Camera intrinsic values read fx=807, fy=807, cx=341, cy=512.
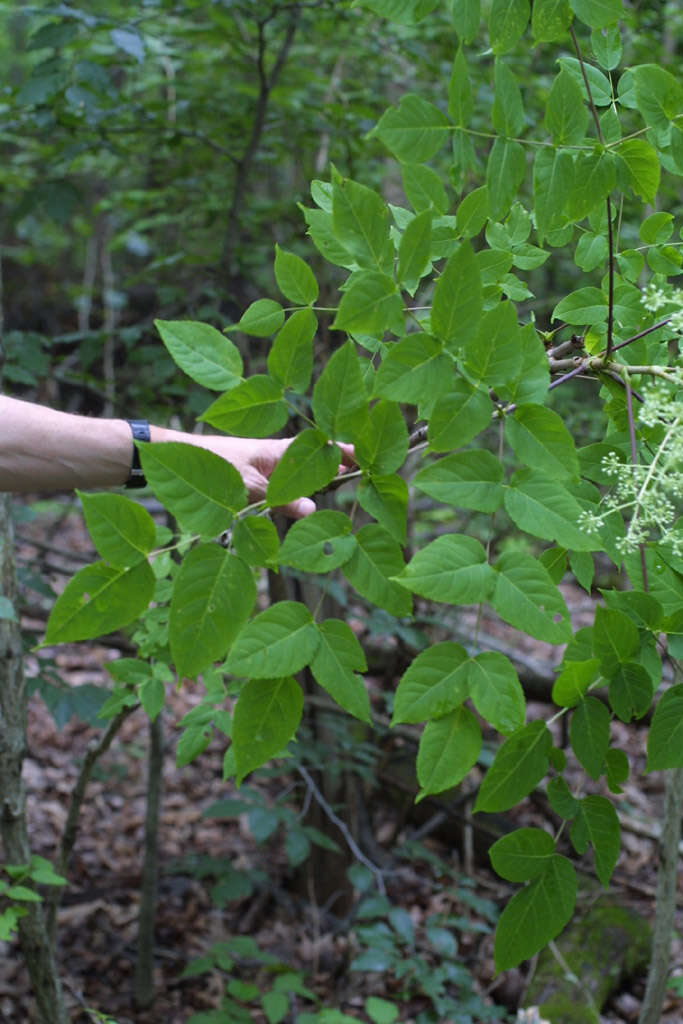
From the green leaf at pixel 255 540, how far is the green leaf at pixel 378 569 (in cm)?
9

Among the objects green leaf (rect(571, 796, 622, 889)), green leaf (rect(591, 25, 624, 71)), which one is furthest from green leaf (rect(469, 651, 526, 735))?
green leaf (rect(591, 25, 624, 71))

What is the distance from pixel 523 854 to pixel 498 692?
27 centimetres

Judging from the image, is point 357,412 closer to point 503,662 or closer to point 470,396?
point 470,396

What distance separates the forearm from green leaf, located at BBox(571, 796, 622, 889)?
105 centimetres

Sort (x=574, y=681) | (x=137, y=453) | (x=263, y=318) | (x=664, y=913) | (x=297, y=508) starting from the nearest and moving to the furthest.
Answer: (x=574, y=681)
(x=263, y=318)
(x=297, y=508)
(x=137, y=453)
(x=664, y=913)

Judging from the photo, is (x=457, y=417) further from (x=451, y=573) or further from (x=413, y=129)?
(x=413, y=129)

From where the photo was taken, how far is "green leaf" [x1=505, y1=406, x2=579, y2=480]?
0.93 metres

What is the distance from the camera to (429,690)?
0.90 metres

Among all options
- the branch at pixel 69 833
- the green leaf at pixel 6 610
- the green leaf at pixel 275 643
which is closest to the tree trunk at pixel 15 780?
the branch at pixel 69 833

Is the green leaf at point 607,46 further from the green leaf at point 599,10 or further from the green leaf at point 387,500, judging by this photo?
the green leaf at point 387,500

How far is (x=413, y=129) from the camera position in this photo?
0.99 metres

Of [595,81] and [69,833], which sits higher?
[595,81]

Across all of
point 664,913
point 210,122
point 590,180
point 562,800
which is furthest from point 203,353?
point 210,122

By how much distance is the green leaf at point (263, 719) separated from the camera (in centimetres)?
88
